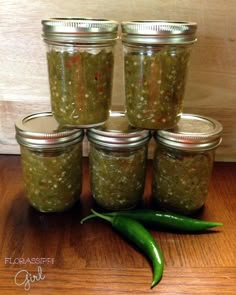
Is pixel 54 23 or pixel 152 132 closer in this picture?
pixel 54 23

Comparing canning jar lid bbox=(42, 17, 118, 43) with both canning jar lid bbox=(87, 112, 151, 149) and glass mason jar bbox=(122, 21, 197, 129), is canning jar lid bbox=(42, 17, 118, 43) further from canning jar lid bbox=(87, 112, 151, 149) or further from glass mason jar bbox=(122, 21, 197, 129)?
canning jar lid bbox=(87, 112, 151, 149)

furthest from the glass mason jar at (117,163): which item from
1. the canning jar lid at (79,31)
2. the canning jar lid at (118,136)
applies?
the canning jar lid at (79,31)

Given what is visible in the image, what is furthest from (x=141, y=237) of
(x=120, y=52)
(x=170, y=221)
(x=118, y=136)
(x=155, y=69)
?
(x=120, y=52)

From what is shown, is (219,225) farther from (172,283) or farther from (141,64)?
(141,64)

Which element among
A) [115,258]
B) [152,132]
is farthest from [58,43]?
[115,258]

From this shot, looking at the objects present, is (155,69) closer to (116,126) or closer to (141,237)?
(116,126)

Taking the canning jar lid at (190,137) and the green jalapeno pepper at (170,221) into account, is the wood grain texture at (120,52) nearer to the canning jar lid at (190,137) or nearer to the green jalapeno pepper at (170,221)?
the canning jar lid at (190,137)

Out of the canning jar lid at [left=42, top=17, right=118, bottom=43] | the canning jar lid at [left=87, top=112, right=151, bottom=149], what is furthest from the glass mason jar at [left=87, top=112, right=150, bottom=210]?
the canning jar lid at [left=42, top=17, right=118, bottom=43]
